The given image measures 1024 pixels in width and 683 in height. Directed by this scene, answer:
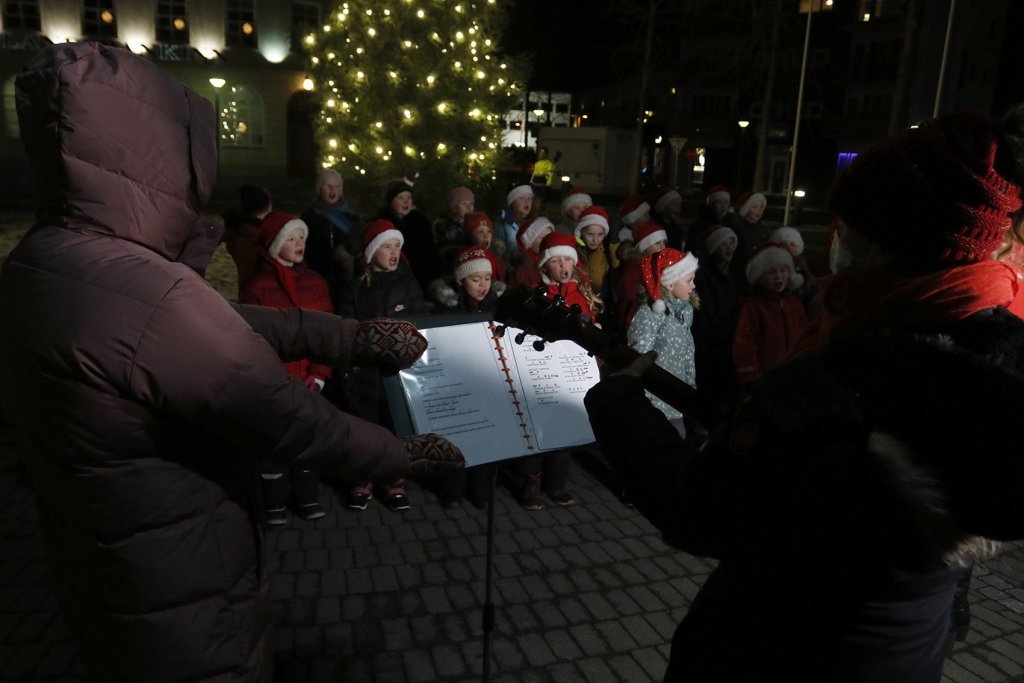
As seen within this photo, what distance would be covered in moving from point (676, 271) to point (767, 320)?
833 millimetres

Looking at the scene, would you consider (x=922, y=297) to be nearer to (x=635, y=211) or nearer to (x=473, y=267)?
(x=473, y=267)

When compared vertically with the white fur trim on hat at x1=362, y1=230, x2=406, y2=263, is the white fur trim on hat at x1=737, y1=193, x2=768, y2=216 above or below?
above

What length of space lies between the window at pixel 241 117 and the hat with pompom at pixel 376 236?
99.0ft

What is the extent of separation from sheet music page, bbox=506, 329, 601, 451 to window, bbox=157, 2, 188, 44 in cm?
3413

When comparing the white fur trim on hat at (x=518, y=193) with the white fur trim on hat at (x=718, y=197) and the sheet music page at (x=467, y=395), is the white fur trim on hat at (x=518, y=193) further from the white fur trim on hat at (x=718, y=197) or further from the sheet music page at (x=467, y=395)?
the sheet music page at (x=467, y=395)

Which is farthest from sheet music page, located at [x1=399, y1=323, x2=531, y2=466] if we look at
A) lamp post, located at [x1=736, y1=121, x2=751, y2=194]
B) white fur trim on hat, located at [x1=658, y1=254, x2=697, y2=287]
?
lamp post, located at [x1=736, y1=121, x2=751, y2=194]

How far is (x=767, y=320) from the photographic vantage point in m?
5.16

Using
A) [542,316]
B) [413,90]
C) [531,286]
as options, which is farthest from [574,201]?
[542,316]

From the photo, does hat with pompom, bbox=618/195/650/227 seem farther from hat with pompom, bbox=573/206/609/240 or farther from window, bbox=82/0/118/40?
window, bbox=82/0/118/40

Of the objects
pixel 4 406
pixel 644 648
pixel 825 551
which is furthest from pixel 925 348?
pixel 644 648

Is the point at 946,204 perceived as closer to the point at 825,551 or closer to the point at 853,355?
the point at 853,355

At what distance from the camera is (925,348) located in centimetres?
119

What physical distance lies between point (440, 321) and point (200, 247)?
131cm

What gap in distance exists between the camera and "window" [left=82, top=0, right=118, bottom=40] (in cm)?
2952
